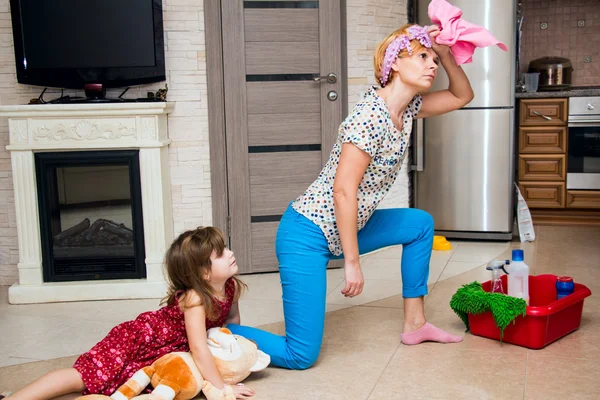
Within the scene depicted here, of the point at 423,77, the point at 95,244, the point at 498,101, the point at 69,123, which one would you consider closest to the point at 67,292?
the point at 95,244

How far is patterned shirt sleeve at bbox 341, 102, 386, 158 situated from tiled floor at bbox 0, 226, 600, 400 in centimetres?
75

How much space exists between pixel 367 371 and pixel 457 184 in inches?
95.5

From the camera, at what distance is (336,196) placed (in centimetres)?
239

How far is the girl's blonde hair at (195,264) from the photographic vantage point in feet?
7.75

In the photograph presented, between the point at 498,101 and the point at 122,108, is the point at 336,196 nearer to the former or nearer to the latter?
the point at 122,108

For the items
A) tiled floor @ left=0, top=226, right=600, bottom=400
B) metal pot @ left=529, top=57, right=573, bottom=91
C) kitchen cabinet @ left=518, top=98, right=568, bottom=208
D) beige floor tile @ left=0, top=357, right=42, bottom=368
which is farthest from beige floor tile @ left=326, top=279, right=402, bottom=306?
metal pot @ left=529, top=57, right=573, bottom=91

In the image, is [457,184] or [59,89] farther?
[457,184]

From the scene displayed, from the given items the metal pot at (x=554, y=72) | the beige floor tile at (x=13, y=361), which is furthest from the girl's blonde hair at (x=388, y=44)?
the metal pot at (x=554, y=72)

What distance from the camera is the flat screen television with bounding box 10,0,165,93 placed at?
370cm

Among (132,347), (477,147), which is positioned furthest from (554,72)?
(132,347)

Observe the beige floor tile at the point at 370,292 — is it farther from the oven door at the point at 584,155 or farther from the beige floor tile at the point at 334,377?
the oven door at the point at 584,155

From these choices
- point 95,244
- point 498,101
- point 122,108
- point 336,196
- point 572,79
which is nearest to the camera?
point 336,196

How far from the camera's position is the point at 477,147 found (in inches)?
183

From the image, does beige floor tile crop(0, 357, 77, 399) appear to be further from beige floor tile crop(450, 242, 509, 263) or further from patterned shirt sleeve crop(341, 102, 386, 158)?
beige floor tile crop(450, 242, 509, 263)
